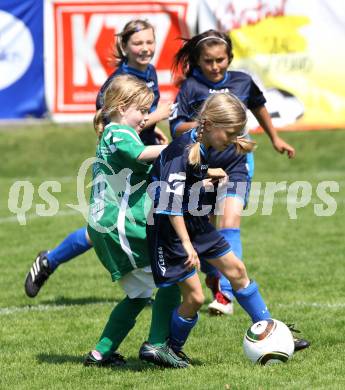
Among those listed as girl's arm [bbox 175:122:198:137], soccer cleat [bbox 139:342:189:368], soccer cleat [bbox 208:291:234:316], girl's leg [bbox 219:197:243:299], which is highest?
girl's arm [bbox 175:122:198:137]

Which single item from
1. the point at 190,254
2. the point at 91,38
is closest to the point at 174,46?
the point at 91,38

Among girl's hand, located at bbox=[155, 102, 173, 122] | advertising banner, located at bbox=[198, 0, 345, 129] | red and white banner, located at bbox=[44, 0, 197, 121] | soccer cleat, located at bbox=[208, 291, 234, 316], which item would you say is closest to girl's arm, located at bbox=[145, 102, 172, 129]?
girl's hand, located at bbox=[155, 102, 173, 122]

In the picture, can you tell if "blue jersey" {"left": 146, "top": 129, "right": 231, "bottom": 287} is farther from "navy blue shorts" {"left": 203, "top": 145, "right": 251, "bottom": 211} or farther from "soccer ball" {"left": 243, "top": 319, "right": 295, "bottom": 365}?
"navy blue shorts" {"left": 203, "top": 145, "right": 251, "bottom": 211}

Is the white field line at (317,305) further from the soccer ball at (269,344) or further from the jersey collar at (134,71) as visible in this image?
the jersey collar at (134,71)

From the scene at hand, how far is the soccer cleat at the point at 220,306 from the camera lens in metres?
6.39

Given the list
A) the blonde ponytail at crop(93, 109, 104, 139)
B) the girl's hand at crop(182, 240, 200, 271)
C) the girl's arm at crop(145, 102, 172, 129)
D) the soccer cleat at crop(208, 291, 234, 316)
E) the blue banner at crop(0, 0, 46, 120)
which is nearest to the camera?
the girl's hand at crop(182, 240, 200, 271)

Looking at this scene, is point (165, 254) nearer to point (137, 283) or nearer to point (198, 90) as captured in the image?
point (137, 283)

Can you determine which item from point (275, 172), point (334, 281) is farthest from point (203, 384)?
point (275, 172)

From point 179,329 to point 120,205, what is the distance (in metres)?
0.70

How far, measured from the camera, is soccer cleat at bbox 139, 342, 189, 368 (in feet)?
16.6

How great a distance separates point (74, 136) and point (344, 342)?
9568 mm

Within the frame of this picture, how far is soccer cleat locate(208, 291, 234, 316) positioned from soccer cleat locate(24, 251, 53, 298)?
1.23m

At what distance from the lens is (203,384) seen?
4.66m

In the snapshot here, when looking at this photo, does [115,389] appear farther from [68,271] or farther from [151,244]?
[68,271]
